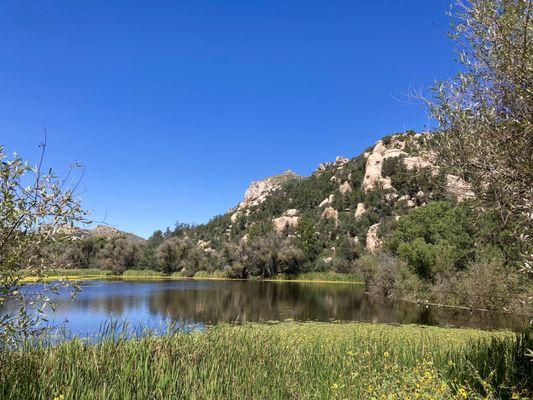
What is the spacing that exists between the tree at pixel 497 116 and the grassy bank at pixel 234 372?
2965 millimetres

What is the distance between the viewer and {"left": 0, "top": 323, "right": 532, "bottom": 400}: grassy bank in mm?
6785

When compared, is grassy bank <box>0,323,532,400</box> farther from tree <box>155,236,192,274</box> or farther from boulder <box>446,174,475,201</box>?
tree <box>155,236,192,274</box>

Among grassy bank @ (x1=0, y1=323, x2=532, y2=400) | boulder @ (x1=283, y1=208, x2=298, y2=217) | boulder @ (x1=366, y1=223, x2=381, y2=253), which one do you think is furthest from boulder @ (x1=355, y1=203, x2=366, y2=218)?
grassy bank @ (x1=0, y1=323, x2=532, y2=400)

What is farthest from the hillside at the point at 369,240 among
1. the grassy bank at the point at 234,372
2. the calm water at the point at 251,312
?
the calm water at the point at 251,312

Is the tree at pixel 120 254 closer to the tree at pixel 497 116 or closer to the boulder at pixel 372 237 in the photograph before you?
the boulder at pixel 372 237

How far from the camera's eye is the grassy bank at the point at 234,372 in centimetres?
679

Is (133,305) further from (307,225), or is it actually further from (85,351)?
(307,225)

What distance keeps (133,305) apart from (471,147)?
1371 inches

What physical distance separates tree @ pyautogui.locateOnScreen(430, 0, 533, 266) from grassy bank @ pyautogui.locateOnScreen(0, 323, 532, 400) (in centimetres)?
296

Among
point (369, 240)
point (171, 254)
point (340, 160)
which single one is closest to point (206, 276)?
point (171, 254)

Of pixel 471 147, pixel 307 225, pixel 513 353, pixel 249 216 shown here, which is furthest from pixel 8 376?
pixel 249 216

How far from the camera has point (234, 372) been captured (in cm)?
886

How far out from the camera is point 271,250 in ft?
302

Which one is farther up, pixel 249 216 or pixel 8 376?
pixel 249 216
